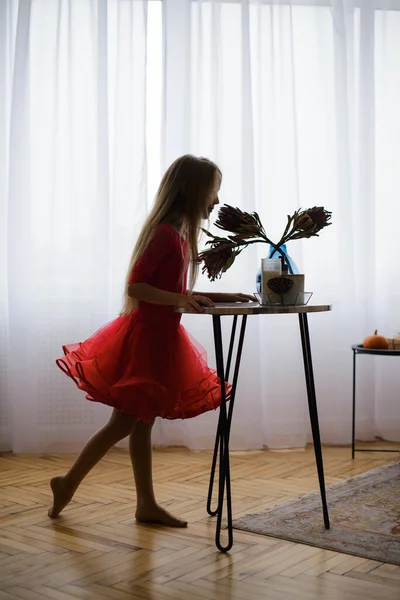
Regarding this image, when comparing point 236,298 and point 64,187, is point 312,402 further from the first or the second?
point 64,187

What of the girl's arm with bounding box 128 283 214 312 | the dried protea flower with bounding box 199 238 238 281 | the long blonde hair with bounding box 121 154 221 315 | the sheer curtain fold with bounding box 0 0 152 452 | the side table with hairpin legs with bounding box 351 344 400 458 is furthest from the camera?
the sheer curtain fold with bounding box 0 0 152 452

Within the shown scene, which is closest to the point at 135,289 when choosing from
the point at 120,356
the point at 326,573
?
the point at 120,356

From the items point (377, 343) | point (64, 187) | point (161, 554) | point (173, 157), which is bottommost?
point (161, 554)

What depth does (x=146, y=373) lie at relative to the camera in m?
2.50

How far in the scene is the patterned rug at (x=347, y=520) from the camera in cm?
232

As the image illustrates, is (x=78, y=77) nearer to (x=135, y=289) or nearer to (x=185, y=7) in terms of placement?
(x=185, y=7)

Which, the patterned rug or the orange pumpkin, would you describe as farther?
the orange pumpkin

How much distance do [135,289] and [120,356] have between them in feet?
0.78

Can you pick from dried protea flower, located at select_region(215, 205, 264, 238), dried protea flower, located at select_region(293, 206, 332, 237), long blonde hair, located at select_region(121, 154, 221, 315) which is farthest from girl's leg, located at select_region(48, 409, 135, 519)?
dried protea flower, located at select_region(293, 206, 332, 237)

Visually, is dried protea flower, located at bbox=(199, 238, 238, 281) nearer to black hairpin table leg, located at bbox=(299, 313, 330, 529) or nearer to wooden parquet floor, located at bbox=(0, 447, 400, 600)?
black hairpin table leg, located at bbox=(299, 313, 330, 529)

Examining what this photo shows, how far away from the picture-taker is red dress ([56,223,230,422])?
2.47 meters

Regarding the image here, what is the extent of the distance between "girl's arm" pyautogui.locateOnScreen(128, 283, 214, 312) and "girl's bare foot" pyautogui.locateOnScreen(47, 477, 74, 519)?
661mm

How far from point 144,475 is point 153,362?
375mm

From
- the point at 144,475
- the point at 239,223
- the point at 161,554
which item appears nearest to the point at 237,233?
the point at 239,223
